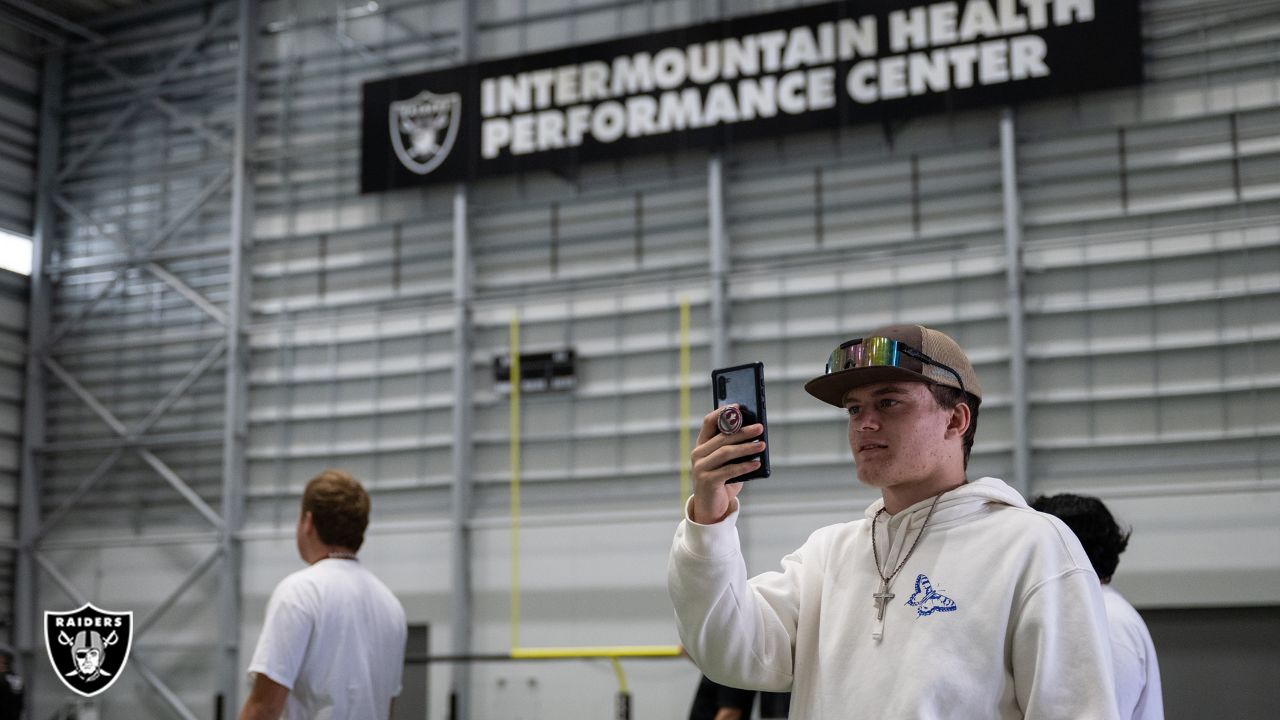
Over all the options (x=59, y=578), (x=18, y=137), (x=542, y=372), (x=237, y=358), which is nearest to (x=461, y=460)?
(x=542, y=372)

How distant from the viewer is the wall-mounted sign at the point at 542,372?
10461 mm

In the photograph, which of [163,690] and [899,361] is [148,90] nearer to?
[163,690]

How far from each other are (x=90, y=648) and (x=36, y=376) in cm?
1068

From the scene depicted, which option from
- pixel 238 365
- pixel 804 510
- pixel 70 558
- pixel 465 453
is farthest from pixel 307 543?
pixel 70 558

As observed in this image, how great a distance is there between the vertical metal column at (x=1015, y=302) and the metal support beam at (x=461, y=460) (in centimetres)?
426

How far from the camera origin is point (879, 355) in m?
2.16

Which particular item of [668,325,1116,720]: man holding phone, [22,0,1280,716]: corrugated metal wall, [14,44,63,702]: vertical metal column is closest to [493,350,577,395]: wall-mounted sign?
[22,0,1280,716]: corrugated metal wall

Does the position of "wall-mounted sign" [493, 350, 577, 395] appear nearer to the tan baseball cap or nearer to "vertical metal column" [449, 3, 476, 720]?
"vertical metal column" [449, 3, 476, 720]

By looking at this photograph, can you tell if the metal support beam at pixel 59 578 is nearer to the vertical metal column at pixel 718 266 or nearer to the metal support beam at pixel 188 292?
the metal support beam at pixel 188 292

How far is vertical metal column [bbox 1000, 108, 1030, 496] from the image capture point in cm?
888

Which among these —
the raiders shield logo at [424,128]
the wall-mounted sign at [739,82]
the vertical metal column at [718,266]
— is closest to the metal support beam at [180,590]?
the wall-mounted sign at [739,82]

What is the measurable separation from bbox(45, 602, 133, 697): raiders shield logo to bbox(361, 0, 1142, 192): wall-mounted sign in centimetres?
758

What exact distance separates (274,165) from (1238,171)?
26.4ft

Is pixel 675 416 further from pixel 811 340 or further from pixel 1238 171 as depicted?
pixel 1238 171
